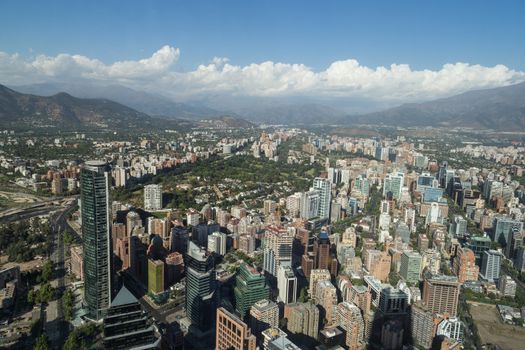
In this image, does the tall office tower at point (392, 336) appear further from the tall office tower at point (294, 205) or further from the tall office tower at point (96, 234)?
the tall office tower at point (294, 205)

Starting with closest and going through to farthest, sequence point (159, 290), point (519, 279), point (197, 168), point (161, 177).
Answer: point (159, 290), point (519, 279), point (161, 177), point (197, 168)

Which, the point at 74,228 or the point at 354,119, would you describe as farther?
the point at 354,119

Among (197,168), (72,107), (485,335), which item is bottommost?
(485,335)

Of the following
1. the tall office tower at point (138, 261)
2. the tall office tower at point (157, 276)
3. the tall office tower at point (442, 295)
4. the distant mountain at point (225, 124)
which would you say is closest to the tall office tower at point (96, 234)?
the tall office tower at point (157, 276)

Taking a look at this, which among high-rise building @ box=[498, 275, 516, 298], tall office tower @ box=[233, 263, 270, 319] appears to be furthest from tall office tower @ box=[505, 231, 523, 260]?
tall office tower @ box=[233, 263, 270, 319]

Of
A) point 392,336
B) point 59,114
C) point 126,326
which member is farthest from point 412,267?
point 59,114

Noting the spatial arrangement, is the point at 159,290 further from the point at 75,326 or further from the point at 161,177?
the point at 161,177

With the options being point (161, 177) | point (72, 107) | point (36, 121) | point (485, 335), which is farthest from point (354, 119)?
point (485, 335)
